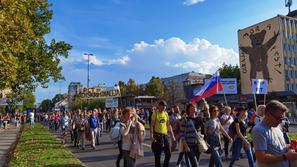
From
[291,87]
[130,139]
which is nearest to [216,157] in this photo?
[130,139]

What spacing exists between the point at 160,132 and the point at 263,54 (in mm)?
64657

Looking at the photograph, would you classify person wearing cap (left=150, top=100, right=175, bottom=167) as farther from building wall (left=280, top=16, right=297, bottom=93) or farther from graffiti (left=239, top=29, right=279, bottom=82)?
building wall (left=280, top=16, right=297, bottom=93)

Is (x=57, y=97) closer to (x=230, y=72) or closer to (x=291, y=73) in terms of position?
(x=230, y=72)

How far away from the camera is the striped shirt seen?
8508 millimetres

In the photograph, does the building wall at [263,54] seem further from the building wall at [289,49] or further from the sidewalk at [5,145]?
the sidewalk at [5,145]

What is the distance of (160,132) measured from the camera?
10.1 meters

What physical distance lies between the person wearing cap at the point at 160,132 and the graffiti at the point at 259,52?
6350 centimetres

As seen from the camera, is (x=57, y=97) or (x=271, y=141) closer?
(x=271, y=141)

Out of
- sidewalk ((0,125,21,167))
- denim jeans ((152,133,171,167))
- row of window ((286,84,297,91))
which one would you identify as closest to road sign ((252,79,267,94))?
denim jeans ((152,133,171,167))

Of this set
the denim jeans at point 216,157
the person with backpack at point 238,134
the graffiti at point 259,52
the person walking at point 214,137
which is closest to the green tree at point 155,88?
the graffiti at point 259,52

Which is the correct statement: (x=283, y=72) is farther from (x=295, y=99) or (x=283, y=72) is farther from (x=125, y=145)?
(x=125, y=145)

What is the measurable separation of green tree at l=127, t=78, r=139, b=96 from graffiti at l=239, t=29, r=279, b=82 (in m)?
33.3

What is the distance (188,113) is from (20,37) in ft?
28.4

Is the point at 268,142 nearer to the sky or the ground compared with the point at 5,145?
nearer to the sky
